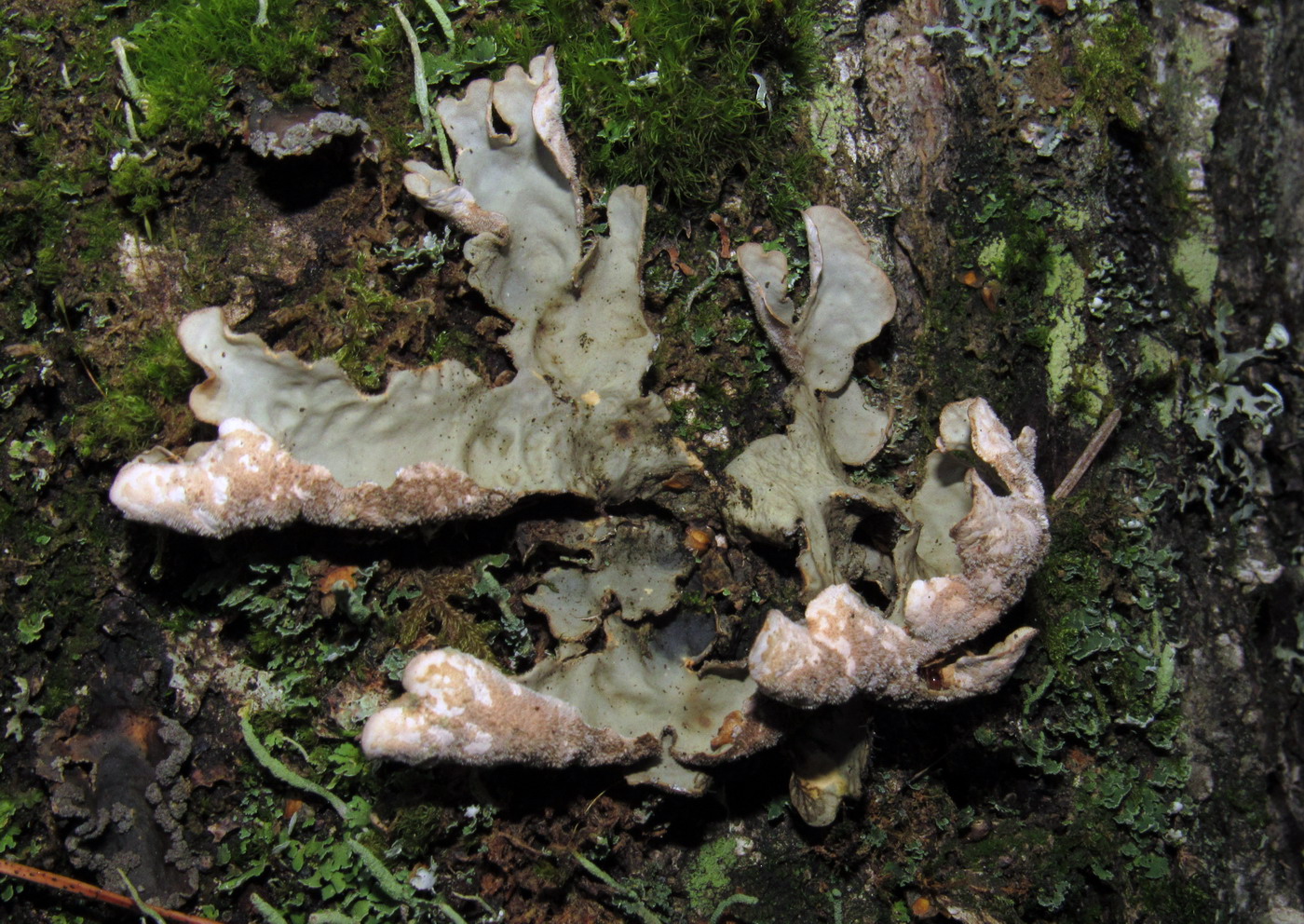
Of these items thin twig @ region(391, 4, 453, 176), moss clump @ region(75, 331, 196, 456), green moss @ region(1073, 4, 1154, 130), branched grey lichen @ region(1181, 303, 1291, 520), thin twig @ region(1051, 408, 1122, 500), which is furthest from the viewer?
branched grey lichen @ region(1181, 303, 1291, 520)

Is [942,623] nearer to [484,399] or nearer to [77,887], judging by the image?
[484,399]

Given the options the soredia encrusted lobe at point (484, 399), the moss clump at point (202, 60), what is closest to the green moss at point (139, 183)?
the moss clump at point (202, 60)

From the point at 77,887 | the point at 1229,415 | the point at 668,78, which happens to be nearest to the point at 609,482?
the point at 668,78

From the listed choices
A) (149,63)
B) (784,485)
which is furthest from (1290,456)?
(149,63)

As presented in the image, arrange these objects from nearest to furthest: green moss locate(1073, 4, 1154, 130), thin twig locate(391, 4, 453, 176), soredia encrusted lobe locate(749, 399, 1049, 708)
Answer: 1. soredia encrusted lobe locate(749, 399, 1049, 708)
2. thin twig locate(391, 4, 453, 176)
3. green moss locate(1073, 4, 1154, 130)

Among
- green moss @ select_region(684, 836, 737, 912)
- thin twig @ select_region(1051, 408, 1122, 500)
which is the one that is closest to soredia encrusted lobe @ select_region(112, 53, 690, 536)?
green moss @ select_region(684, 836, 737, 912)

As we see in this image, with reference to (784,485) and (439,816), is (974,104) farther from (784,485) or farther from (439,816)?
(439,816)

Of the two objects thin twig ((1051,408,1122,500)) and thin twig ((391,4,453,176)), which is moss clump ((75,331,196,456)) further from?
thin twig ((1051,408,1122,500))
